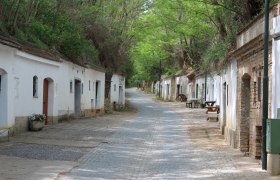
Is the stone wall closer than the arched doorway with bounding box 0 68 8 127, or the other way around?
the stone wall

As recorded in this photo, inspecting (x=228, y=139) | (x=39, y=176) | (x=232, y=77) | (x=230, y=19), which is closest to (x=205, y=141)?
(x=228, y=139)

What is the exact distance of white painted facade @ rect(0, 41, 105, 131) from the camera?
15.9 meters

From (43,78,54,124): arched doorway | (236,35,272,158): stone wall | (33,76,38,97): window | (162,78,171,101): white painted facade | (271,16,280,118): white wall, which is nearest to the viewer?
(271,16,280,118): white wall

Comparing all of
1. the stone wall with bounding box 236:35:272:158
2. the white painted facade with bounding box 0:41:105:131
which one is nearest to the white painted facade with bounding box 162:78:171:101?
the white painted facade with bounding box 0:41:105:131

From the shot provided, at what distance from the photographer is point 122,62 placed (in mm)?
40250

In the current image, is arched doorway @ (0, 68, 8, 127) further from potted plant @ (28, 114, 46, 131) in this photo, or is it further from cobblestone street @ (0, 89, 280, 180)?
potted plant @ (28, 114, 46, 131)

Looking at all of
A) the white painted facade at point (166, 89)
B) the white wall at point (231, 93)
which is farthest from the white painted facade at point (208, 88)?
the white wall at point (231, 93)

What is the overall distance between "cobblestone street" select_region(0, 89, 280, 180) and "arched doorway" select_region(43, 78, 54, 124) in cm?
282

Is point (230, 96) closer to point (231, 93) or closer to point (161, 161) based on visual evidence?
point (231, 93)

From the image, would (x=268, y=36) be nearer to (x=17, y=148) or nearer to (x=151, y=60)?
(x=17, y=148)

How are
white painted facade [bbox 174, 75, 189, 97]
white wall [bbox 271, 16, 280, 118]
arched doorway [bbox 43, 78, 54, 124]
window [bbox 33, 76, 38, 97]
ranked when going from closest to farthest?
white wall [bbox 271, 16, 280, 118] → window [bbox 33, 76, 38, 97] → arched doorway [bbox 43, 78, 54, 124] → white painted facade [bbox 174, 75, 189, 97]

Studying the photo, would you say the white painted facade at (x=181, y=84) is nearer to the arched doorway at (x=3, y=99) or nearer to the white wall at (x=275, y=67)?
the arched doorway at (x=3, y=99)

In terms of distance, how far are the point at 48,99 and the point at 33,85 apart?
8.25 feet

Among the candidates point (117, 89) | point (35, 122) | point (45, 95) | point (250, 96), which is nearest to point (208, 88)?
point (117, 89)
